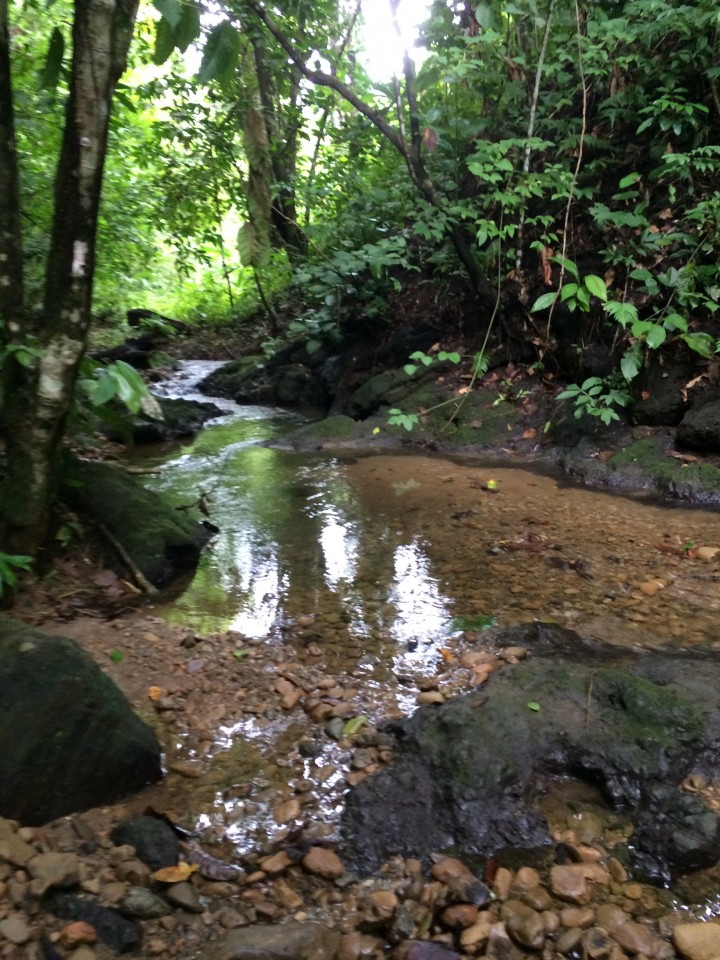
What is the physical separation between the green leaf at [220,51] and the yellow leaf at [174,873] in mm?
3414

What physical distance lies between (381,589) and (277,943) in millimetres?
2535

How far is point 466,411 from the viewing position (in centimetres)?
823

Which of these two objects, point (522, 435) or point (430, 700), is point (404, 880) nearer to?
point (430, 700)

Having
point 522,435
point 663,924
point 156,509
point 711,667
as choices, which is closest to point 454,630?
point 711,667

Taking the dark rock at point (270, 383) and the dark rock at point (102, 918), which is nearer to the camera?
the dark rock at point (102, 918)

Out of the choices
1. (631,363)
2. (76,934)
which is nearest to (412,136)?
(631,363)

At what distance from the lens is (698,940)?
190cm

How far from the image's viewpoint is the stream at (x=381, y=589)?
2.76 metres

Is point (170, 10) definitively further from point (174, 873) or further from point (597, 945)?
point (597, 945)

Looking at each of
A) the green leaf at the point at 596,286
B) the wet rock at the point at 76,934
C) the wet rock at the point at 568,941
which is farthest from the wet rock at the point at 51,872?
the green leaf at the point at 596,286

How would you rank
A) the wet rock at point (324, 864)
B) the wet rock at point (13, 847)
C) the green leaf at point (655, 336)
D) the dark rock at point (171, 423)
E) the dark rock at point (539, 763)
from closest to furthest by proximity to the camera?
the wet rock at point (13, 847)
the wet rock at point (324, 864)
the dark rock at point (539, 763)
the green leaf at point (655, 336)
the dark rock at point (171, 423)

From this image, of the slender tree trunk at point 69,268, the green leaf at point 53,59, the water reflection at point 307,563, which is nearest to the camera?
the slender tree trunk at point 69,268

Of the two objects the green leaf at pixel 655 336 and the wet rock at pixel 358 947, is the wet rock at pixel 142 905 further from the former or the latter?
the green leaf at pixel 655 336

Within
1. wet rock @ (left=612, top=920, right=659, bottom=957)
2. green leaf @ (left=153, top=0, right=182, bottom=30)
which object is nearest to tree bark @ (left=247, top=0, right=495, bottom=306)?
green leaf @ (left=153, top=0, right=182, bottom=30)
